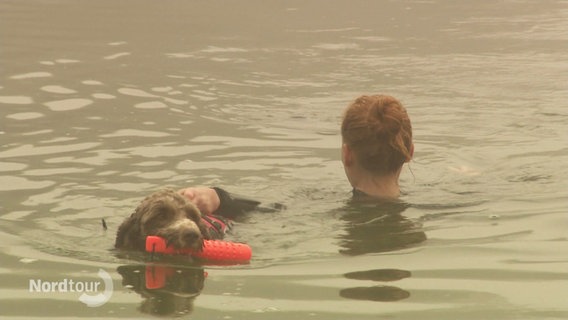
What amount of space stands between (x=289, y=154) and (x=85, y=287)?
3928 mm

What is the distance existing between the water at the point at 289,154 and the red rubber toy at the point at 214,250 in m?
0.10

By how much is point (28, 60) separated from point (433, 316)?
953 centimetres

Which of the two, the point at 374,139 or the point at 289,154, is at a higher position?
Answer: the point at 374,139

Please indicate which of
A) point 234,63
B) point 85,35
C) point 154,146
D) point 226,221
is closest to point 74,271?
point 226,221

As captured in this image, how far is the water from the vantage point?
22.4ft

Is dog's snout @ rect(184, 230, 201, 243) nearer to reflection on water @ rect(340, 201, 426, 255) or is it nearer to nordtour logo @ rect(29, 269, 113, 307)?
nordtour logo @ rect(29, 269, 113, 307)

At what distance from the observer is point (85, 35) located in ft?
55.4

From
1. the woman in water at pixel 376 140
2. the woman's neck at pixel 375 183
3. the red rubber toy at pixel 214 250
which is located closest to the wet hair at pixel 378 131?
the woman in water at pixel 376 140

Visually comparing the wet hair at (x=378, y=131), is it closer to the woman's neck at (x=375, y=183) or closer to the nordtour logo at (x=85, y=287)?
the woman's neck at (x=375, y=183)

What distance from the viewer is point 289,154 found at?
34.6ft

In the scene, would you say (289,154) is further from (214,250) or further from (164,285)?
(164,285)

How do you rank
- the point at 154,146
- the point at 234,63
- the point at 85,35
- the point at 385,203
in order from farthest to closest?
the point at 85,35
the point at 234,63
the point at 154,146
the point at 385,203

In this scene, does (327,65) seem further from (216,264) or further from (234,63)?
(216,264)

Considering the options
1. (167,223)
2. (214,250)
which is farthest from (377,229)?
(167,223)
